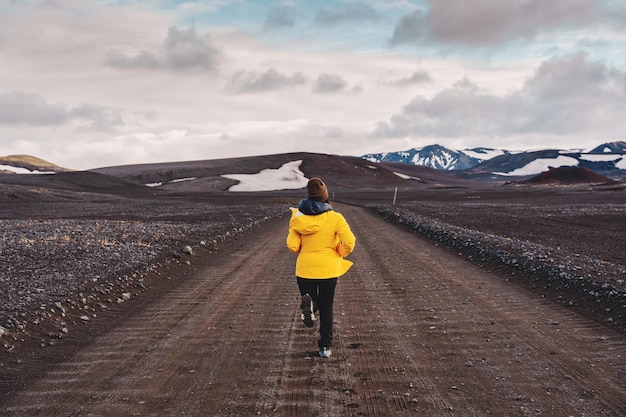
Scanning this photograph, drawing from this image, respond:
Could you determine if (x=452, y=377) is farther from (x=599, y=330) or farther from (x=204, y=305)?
(x=204, y=305)

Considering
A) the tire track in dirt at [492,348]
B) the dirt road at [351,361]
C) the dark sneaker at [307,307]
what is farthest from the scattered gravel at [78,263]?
the tire track in dirt at [492,348]

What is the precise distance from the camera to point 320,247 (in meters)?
6.76

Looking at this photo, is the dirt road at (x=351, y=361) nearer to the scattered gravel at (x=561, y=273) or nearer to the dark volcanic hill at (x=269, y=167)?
the scattered gravel at (x=561, y=273)

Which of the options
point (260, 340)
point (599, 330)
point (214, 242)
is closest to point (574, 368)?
point (599, 330)

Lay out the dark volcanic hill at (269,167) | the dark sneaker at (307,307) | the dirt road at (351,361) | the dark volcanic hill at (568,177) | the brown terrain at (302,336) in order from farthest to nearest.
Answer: the dark volcanic hill at (568,177), the dark volcanic hill at (269,167), the dark sneaker at (307,307), the brown terrain at (302,336), the dirt road at (351,361)

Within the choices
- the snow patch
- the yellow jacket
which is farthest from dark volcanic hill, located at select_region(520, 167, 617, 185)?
the yellow jacket

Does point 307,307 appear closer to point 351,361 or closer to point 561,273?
point 351,361

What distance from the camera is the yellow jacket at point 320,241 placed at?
21.9 feet

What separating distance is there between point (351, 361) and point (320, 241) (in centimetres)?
148

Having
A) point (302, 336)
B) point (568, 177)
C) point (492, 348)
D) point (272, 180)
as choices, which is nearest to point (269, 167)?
point (272, 180)

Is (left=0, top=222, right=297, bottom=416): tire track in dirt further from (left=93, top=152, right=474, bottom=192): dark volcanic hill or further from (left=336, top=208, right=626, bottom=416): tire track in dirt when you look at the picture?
(left=93, top=152, right=474, bottom=192): dark volcanic hill

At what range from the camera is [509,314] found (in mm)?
8938

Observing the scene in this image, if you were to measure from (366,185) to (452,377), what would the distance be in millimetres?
159054

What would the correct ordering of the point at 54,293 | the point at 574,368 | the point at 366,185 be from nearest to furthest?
the point at 574,368
the point at 54,293
the point at 366,185
